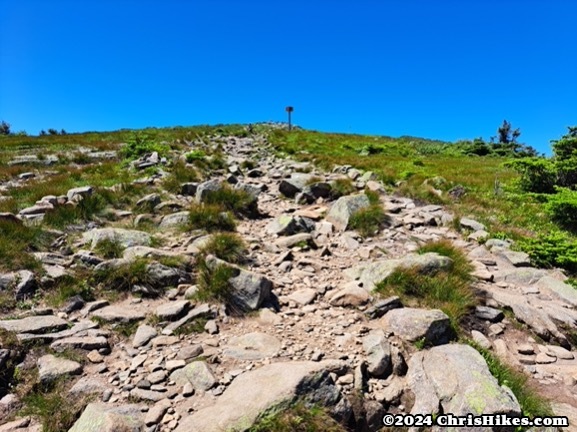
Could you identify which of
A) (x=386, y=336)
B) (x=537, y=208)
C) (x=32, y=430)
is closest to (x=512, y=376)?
(x=386, y=336)

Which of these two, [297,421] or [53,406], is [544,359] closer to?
[297,421]

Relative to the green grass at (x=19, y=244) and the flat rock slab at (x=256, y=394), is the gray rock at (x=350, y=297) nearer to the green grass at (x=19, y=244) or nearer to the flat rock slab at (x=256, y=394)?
the flat rock slab at (x=256, y=394)

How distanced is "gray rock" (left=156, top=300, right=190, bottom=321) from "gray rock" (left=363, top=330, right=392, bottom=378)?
2.63 metres

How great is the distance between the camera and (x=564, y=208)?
900 centimetres

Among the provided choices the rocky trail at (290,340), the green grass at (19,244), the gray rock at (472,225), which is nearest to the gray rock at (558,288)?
the rocky trail at (290,340)

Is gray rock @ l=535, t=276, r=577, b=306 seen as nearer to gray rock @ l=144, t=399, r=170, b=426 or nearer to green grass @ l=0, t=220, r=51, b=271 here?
gray rock @ l=144, t=399, r=170, b=426

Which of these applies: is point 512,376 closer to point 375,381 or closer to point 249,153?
point 375,381

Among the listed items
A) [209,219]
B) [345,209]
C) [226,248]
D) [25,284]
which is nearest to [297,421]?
[226,248]

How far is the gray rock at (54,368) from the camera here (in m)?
3.74

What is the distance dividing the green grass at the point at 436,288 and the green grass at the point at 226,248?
9.11 feet

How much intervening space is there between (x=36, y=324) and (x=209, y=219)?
4.26 metres

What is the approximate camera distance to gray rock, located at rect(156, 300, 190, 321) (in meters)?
4.98

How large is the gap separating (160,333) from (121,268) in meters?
1.68

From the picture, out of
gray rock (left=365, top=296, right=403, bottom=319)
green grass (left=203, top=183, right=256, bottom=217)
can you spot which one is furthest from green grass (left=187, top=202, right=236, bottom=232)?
gray rock (left=365, top=296, right=403, bottom=319)
